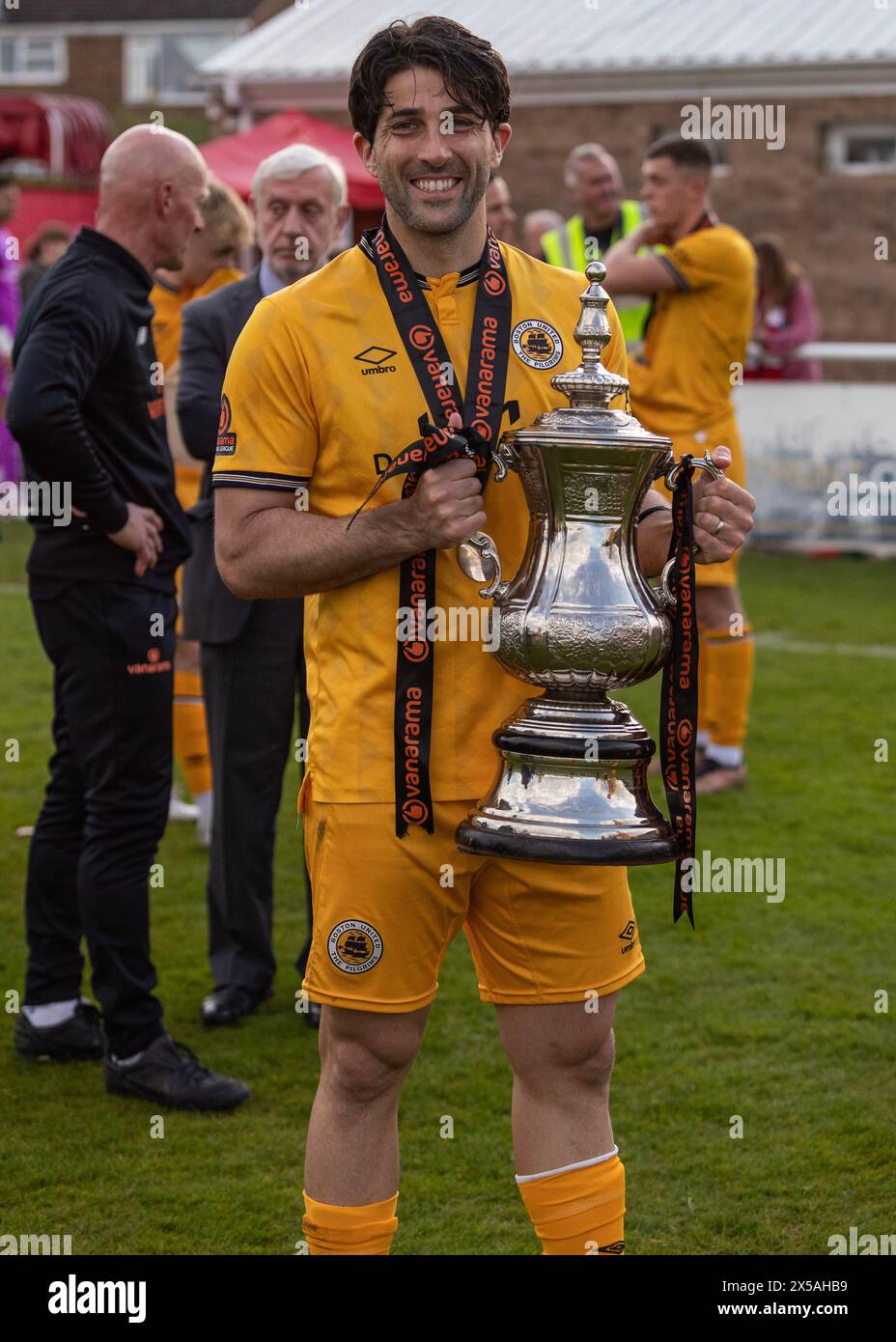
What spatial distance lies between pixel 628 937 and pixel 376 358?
999mm

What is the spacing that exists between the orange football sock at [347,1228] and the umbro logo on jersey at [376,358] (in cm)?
129

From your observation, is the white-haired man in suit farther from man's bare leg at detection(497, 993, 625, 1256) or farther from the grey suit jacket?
man's bare leg at detection(497, 993, 625, 1256)

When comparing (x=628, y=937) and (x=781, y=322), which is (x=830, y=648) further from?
(x=628, y=937)

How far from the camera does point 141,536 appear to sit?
4156 millimetres

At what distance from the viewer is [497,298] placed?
2.69m

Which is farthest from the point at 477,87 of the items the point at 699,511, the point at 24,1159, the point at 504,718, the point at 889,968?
the point at 889,968

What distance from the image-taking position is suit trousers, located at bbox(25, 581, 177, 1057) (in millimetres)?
4168

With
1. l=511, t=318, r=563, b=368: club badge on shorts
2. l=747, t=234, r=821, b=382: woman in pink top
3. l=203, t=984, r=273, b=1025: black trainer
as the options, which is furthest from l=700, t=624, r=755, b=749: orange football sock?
l=747, t=234, r=821, b=382: woman in pink top

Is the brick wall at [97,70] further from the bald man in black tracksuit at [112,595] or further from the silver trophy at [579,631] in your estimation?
the silver trophy at [579,631]

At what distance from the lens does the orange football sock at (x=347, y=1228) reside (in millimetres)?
2719

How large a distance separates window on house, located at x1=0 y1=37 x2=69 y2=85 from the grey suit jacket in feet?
126

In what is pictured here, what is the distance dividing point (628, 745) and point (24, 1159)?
2157mm

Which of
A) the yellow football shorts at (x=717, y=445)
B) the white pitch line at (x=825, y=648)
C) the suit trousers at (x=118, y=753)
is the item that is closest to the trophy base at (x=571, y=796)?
the suit trousers at (x=118, y=753)

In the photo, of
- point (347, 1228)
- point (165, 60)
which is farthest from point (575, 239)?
point (165, 60)
